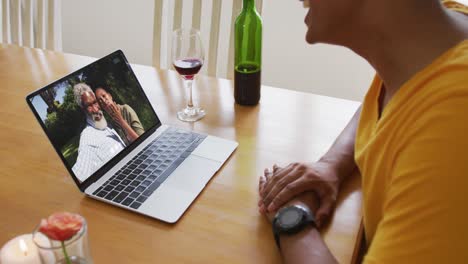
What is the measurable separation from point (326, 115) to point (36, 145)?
69 centimetres

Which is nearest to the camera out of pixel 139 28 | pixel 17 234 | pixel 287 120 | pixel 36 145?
pixel 17 234

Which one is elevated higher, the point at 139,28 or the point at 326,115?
the point at 326,115

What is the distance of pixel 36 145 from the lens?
41.7 inches

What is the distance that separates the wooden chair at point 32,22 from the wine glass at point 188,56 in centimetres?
96

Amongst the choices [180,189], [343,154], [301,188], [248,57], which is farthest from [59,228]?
[248,57]

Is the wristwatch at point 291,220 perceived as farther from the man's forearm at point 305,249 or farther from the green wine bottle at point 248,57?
the green wine bottle at point 248,57

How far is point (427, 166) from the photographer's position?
0.59 metres

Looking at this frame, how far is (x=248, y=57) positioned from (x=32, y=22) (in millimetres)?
1129

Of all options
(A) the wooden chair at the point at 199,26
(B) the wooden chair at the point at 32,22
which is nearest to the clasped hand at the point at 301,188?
(A) the wooden chair at the point at 199,26

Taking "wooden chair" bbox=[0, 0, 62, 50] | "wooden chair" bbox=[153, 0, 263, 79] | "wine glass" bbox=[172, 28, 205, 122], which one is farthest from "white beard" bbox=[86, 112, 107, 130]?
"wooden chair" bbox=[0, 0, 62, 50]

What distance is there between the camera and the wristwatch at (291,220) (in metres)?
0.79

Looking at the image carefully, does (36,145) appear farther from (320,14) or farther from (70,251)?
(320,14)

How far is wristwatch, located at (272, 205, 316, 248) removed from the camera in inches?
31.0

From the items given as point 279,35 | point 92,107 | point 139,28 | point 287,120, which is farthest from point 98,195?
point 139,28
